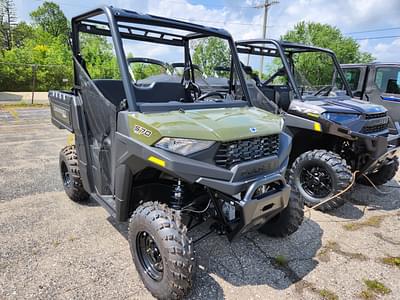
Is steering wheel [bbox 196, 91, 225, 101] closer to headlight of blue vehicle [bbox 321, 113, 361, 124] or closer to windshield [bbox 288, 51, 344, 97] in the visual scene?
headlight of blue vehicle [bbox 321, 113, 361, 124]

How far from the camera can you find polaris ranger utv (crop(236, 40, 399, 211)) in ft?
12.7

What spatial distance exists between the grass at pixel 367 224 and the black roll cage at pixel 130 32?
1.97 metres

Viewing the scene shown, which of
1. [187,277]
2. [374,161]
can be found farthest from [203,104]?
[374,161]

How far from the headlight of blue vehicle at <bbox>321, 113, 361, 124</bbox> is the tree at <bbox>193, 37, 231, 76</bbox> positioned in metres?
1.50

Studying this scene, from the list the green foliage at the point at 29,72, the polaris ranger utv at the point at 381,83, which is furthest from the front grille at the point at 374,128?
the green foliage at the point at 29,72

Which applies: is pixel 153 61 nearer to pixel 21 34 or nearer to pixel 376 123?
pixel 376 123

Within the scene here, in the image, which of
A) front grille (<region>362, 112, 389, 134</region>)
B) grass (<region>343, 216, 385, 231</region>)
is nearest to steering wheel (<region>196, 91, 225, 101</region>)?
front grille (<region>362, 112, 389, 134</region>)

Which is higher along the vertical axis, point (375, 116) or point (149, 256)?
point (375, 116)

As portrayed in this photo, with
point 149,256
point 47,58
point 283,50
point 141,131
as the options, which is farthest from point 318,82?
point 47,58

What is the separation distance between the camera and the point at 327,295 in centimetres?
243

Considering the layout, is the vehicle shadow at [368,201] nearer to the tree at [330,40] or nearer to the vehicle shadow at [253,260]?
the vehicle shadow at [253,260]

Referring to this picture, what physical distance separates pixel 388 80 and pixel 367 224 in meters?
4.85

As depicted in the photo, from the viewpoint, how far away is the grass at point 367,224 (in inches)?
143

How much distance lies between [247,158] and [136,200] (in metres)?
1.11
